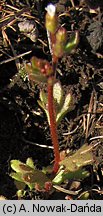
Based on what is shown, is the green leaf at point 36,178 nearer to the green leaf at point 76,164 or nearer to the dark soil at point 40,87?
the green leaf at point 76,164

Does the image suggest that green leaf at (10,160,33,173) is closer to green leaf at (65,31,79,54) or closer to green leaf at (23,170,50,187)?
green leaf at (23,170,50,187)

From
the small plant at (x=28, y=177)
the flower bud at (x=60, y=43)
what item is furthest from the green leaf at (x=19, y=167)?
the flower bud at (x=60, y=43)

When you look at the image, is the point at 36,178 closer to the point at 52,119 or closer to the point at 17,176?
the point at 17,176

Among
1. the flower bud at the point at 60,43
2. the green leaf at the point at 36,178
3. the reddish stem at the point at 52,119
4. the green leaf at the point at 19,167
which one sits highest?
the flower bud at the point at 60,43

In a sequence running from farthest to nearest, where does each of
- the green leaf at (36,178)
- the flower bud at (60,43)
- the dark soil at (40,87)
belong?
the dark soil at (40,87) < the green leaf at (36,178) < the flower bud at (60,43)

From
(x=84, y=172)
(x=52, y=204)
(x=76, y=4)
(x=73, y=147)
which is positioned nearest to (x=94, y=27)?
(x=76, y=4)

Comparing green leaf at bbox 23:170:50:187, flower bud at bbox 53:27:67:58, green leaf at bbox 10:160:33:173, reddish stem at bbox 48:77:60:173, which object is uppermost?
flower bud at bbox 53:27:67:58

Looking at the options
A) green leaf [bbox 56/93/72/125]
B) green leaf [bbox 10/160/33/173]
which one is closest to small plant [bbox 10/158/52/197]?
green leaf [bbox 10/160/33/173]

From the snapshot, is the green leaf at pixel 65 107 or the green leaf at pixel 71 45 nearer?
the green leaf at pixel 71 45

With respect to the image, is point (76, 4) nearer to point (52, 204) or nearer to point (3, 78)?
point (3, 78)
